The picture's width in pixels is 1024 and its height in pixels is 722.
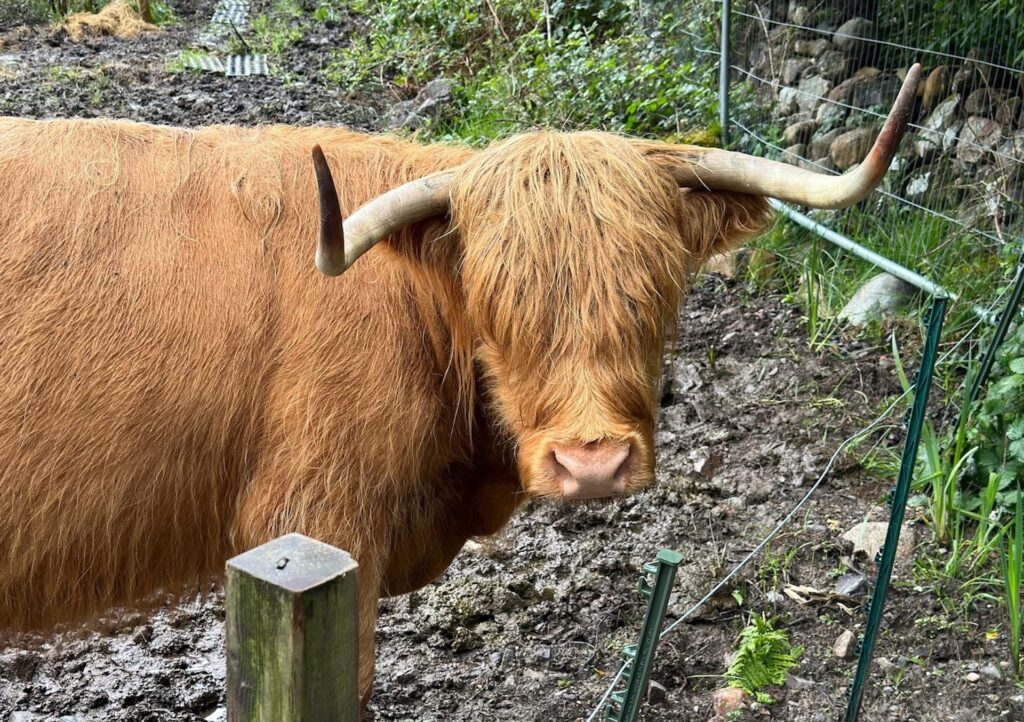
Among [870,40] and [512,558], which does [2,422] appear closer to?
[512,558]

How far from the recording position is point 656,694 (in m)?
3.38

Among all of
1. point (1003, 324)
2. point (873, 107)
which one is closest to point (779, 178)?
point (1003, 324)

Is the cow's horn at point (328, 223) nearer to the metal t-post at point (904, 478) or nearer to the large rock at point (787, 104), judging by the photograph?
the metal t-post at point (904, 478)

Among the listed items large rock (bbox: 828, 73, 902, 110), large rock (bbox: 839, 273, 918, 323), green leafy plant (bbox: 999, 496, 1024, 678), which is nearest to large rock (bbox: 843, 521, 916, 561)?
green leafy plant (bbox: 999, 496, 1024, 678)

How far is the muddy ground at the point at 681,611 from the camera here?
3.41m

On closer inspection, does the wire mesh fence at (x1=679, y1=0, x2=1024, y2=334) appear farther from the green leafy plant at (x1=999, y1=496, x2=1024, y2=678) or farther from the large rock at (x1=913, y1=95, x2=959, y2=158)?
the green leafy plant at (x1=999, y1=496, x2=1024, y2=678)

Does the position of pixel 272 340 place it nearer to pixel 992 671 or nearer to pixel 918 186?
pixel 992 671

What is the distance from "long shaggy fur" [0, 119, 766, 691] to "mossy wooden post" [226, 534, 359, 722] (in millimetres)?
1116

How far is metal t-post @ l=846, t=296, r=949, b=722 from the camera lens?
2.50 metres

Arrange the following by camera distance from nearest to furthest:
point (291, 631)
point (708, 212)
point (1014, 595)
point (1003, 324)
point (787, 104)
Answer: point (291, 631) < point (708, 212) < point (1014, 595) < point (1003, 324) < point (787, 104)

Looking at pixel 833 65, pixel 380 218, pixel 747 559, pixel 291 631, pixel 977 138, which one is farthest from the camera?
pixel 833 65

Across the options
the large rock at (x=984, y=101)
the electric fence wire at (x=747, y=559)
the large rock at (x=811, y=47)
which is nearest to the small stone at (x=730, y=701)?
the electric fence wire at (x=747, y=559)

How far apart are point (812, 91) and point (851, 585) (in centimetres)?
402

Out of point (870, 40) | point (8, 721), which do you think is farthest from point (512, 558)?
point (870, 40)
